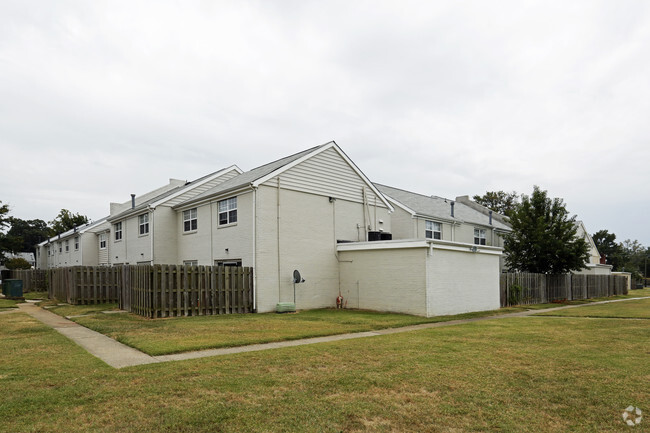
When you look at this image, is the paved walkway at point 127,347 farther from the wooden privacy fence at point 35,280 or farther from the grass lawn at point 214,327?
the wooden privacy fence at point 35,280

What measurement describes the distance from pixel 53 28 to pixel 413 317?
1500 centimetres

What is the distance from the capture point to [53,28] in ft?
39.8

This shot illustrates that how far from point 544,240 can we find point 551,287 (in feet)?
11.6

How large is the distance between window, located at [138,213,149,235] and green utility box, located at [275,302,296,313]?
1113cm

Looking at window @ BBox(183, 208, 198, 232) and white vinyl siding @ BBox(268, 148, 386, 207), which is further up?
white vinyl siding @ BBox(268, 148, 386, 207)

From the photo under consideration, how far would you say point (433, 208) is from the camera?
32781mm

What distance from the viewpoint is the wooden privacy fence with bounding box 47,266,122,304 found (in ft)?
69.6

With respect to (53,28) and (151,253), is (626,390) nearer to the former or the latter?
(53,28)

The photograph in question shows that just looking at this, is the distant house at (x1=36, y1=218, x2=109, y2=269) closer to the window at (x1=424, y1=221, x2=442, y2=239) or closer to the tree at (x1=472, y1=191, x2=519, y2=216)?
→ the window at (x1=424, y1=221, x2=442, y2=239)

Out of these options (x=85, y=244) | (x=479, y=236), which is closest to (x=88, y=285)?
(x=85, y=244)

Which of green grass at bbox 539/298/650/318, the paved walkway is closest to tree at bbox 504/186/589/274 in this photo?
green grass at bbox 539/298/650/318

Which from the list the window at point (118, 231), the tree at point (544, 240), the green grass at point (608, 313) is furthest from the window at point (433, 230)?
the window at point (118, 231)

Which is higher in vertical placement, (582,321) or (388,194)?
(388,194)

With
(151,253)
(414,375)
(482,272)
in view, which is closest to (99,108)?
(151,253)
